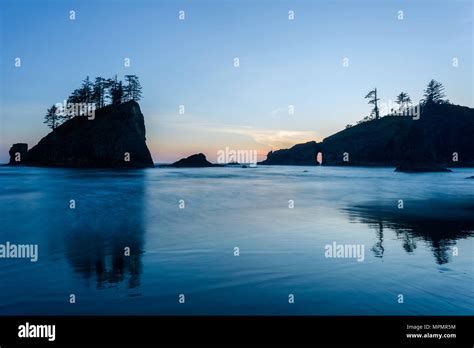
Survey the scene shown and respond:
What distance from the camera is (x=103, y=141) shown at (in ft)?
291

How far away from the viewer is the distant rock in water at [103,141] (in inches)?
3489

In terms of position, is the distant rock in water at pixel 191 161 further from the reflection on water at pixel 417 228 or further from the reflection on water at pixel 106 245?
the reflection on water at pixel 417 228

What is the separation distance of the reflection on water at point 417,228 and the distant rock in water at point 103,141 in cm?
7908

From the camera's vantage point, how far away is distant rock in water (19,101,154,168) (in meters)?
88.6

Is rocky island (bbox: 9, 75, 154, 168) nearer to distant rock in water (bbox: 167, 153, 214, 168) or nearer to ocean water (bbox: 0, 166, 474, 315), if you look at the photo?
distant rock in water (bbox: 167, 153, 214, 168)

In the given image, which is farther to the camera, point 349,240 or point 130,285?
point 349,240

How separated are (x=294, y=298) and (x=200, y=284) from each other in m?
2.13

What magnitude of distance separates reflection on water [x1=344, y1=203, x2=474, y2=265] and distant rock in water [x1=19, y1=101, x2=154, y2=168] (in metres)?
79.1

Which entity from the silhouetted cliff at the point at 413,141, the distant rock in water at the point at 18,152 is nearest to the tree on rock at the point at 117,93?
the distant rock in water at the point at 18,152

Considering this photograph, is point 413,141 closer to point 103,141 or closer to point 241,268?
point 103,141
